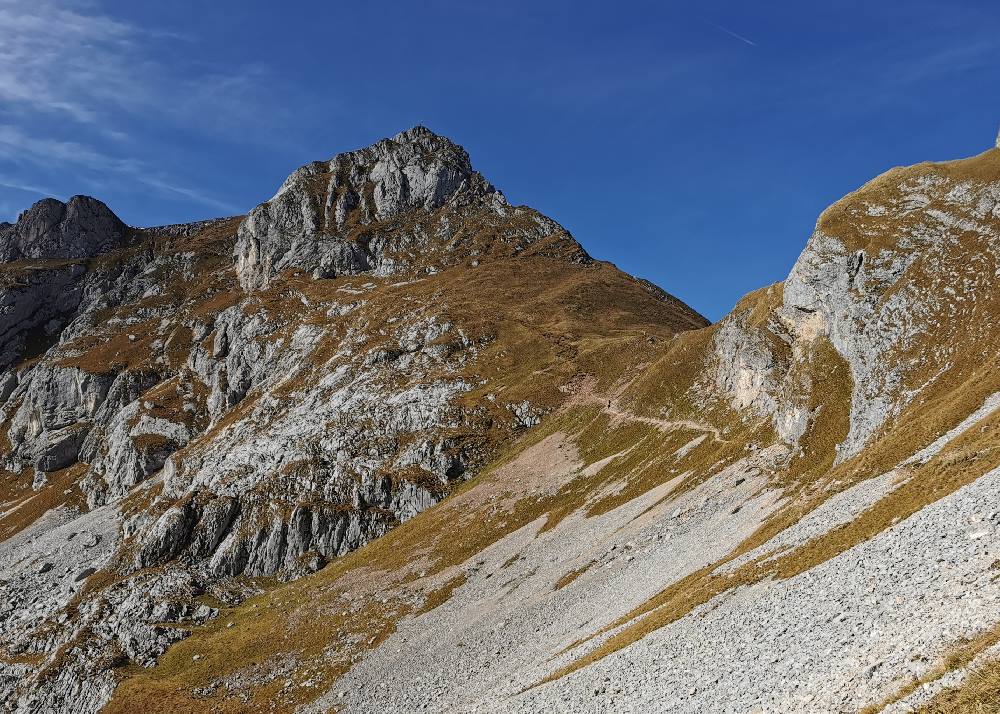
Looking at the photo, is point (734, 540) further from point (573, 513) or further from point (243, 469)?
point (243, 469)

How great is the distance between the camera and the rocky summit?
88.8 feet

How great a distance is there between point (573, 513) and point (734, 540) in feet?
101

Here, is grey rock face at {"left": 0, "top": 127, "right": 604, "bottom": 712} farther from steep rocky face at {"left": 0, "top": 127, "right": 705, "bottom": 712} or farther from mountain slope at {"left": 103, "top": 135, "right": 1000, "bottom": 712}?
mountain slope at {"left": 103, "top": 135, "right": 1000, "bottom": 712}

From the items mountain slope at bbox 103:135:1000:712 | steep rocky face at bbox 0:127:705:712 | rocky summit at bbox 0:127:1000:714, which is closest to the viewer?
mountain slope at bbox 103:135:1000:712

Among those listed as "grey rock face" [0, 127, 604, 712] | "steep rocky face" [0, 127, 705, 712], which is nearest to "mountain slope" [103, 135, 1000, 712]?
"grey rock face" [0, 127, 604, 712]

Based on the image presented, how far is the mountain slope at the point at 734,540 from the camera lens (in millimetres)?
24453

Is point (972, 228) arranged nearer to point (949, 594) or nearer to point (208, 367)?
point (949, 594)

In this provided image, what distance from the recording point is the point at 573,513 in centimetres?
7556

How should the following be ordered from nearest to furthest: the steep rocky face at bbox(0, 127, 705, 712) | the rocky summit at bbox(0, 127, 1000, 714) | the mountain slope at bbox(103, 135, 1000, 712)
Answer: the mountain slope at bbox(103, 135, 1000, 712), the rocky summit at bbox(0, 127, 1000, 714), the steep rocky face at bbox(0, 127, 705, 712)

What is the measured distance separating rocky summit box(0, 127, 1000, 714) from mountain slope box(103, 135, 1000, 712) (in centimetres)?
27

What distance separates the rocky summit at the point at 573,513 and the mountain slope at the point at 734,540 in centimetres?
27

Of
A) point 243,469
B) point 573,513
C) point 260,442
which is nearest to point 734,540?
point 573,513

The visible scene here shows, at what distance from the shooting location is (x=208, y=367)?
17812 centimetres

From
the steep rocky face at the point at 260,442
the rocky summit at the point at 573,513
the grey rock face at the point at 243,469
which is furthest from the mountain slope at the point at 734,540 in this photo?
the steep rocky face at the point at 260,442
